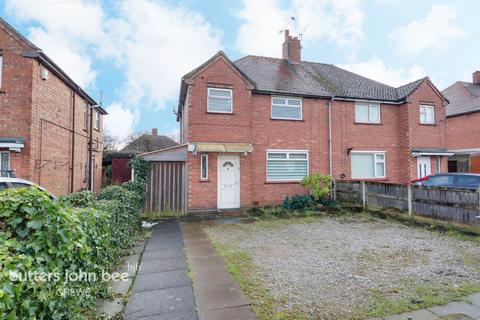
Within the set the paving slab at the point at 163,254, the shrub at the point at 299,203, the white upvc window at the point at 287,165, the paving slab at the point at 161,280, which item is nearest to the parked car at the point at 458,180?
the shrub at the point at 299,203

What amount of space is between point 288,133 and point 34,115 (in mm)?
10769

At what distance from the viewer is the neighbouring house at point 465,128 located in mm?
19672

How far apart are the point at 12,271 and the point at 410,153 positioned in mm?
17126

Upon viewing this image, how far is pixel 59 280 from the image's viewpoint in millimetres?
2367

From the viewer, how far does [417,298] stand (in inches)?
146

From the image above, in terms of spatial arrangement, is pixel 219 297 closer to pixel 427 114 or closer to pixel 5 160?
pixel 5 160

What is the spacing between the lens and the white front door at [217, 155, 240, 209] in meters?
11.4

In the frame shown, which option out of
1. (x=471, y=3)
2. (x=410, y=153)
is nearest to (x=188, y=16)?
(x=471, y=3)

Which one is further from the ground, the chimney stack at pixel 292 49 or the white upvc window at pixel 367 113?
the chimney stack at pixel 292 49

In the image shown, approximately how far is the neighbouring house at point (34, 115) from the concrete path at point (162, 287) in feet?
18.6

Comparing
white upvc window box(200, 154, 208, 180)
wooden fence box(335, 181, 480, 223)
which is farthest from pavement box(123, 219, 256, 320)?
wooden fence box(335, 181, 480, 223)

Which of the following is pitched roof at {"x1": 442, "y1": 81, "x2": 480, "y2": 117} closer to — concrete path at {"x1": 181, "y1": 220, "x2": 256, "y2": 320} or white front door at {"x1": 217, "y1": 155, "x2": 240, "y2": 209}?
white front door at {"x1": 217, "y1": 155, "x2": 240, "y2": 209}

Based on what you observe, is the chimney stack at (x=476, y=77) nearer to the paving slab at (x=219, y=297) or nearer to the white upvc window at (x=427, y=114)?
the white upvc window at (x=427, y=114)

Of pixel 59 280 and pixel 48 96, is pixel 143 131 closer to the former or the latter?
pixel 48 96
